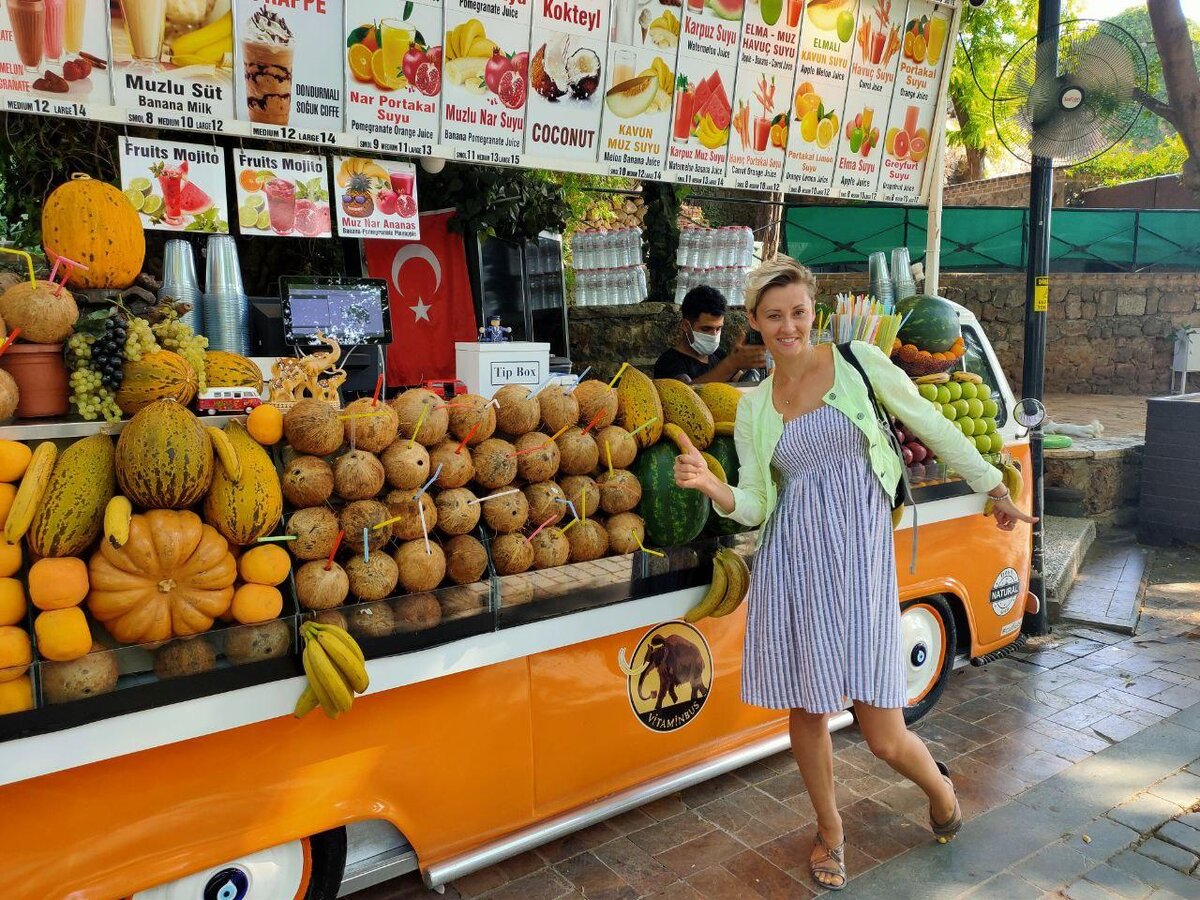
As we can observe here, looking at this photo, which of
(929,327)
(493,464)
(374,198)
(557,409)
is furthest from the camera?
(929,327)

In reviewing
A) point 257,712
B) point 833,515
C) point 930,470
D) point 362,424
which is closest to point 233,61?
point 362,424

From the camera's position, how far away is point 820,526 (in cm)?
303

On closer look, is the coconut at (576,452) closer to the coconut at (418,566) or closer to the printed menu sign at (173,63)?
the coconut at (418,566)

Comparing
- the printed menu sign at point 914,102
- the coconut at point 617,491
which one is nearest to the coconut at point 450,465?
the coconut at point 617,491

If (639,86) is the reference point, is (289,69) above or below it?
below

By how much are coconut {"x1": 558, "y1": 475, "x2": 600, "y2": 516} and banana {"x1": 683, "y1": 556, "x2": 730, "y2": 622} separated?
582 millimetres

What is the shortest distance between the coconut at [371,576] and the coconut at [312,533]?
0.32ft

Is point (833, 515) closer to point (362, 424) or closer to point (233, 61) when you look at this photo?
point (362, 424)

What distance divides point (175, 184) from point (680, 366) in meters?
2.94

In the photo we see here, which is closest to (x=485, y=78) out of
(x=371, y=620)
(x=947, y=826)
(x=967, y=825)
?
(x=371, y=620)

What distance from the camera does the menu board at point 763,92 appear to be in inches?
187

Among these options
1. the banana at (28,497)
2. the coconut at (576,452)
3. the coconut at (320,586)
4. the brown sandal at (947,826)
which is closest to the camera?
the banana at (28,497)

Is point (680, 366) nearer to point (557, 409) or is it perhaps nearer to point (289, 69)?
point (557, 409)

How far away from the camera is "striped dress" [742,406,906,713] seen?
299 centimetres
